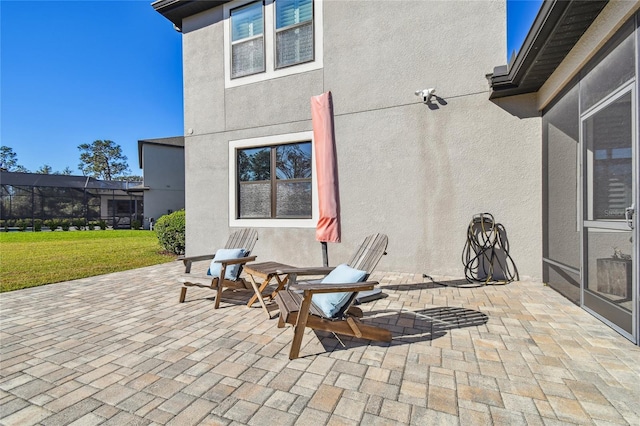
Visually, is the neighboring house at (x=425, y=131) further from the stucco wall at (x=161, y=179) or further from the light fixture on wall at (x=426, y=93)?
the stucco wall at (x=161, y=179)

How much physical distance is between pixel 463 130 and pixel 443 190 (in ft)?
3.69

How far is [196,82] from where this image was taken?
25.9 ft

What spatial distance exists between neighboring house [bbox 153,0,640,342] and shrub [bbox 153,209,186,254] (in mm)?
1621

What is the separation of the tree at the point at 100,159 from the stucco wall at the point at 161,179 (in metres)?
41.8

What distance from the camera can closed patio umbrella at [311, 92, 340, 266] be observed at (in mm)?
4418

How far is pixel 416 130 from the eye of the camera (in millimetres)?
5746

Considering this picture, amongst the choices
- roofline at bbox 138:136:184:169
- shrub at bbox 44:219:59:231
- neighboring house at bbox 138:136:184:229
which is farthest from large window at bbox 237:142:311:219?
shrub at bbox 44:219:59:231

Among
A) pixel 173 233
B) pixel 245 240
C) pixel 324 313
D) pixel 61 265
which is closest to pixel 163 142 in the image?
pixel 173 233

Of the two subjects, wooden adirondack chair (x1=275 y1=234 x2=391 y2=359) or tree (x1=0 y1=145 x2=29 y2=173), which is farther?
tree (x1=0 y1=145 x2=29 y2=173)

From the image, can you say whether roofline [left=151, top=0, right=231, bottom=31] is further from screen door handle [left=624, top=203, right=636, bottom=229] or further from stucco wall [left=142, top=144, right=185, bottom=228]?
stucco wall [left=142, top=144, right=185, bottom=228]

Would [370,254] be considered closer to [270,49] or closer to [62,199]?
[270,49]

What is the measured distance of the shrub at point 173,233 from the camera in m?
9.30

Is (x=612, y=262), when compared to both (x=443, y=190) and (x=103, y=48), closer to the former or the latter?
(x=443, y=190)

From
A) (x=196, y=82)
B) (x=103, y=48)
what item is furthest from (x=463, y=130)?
(x=103, y=48)
